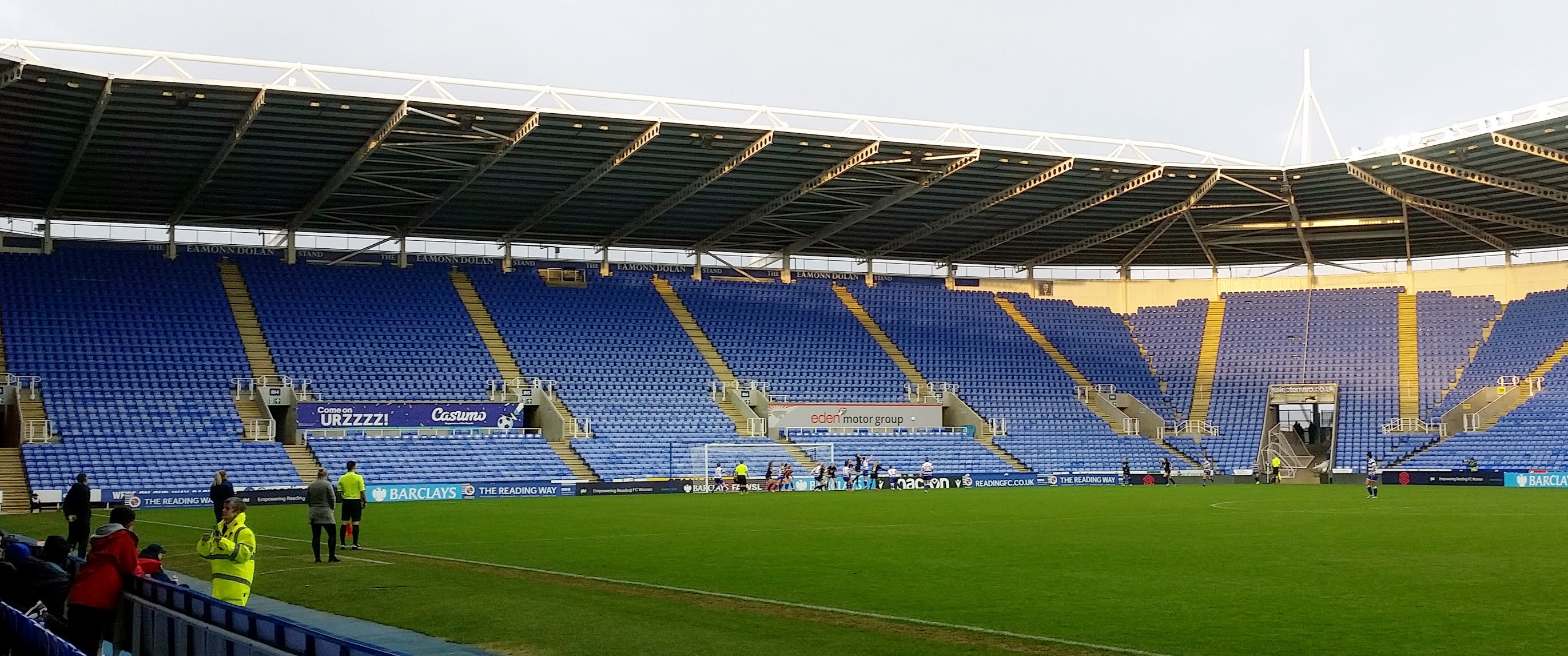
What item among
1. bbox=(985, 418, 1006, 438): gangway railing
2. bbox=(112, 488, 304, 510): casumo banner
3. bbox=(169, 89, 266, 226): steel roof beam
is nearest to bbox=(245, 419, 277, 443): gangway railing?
bbox=(112, 488, 304, 510): casumo banner

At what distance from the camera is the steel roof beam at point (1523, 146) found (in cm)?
4228

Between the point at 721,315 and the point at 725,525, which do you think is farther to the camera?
the point at 721,315

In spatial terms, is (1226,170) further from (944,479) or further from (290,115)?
(290,115)

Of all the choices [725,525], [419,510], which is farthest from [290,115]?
[725,525]

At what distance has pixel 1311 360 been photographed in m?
61.0

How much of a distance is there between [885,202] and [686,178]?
25.2 feet

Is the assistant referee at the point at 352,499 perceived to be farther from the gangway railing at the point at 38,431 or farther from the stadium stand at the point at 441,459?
the gangway railing at the point at 38,431

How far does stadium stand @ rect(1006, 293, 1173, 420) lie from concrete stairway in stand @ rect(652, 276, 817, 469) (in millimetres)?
16190

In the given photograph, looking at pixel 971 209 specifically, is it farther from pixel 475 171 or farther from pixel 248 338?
pixel 248 338

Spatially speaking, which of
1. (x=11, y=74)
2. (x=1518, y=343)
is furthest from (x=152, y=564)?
(x=1518, y=343)

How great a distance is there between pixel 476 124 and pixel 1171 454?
31959 millimetres

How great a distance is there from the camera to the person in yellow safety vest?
1216 centimetres

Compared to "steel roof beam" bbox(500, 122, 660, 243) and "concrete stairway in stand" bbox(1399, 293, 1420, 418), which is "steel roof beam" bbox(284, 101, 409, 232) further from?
"concrete stairway in stand" bbox(1399, 293, 1420, 418)

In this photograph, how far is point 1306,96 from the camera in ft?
170
